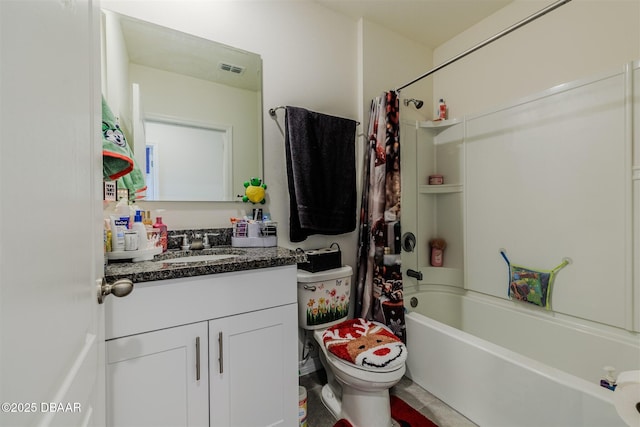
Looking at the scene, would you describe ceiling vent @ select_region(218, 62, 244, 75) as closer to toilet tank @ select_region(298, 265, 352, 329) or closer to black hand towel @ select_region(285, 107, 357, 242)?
black hand towel @ select_region(285, 107, 357, 242)

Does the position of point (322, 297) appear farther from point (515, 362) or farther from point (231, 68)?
point (231, 68)

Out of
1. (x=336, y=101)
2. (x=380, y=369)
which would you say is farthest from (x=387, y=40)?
(x=380, y=369)

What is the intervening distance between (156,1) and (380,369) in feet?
6.93

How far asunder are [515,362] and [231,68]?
212 centimetres

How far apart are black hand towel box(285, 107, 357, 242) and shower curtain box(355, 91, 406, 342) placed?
162 mm

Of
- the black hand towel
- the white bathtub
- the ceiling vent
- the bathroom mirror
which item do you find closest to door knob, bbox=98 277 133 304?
the bathroom mirror

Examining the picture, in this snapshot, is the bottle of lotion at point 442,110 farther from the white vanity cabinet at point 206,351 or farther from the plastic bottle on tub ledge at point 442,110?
the white vanity cabinet at point 206,351

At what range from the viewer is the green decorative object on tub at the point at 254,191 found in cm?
156

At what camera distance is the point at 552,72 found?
1.74m

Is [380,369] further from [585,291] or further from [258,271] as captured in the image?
[585,291]

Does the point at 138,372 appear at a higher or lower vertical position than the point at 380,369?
higher

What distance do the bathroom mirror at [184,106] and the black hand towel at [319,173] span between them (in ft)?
0.74

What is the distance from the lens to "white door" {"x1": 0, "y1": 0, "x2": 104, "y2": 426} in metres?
0.28

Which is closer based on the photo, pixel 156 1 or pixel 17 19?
pixel 17 19
